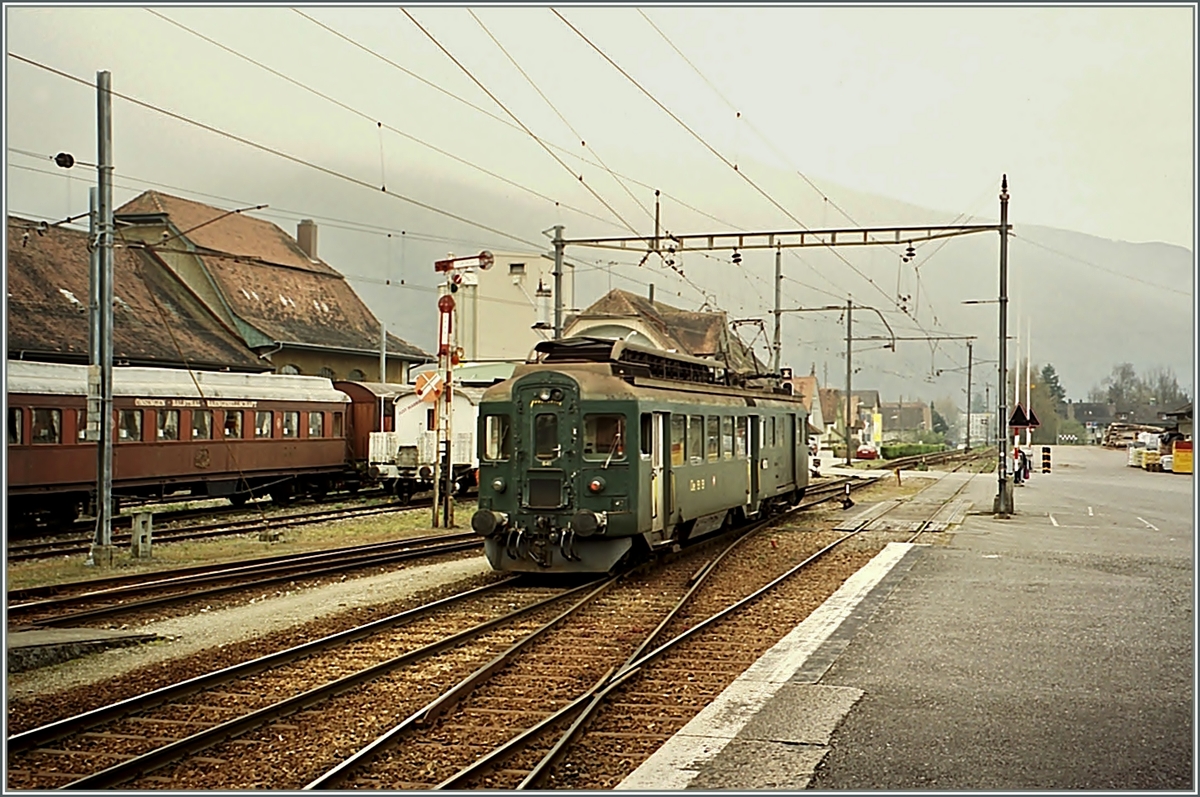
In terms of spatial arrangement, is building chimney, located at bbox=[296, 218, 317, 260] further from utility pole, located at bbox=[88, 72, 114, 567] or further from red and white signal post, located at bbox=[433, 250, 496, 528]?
utility pole, located at bbox=[88, 72, 114, 567]

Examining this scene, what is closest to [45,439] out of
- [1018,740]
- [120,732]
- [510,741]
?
[120,732]

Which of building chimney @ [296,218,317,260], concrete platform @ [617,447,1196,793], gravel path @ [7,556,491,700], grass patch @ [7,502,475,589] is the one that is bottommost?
grass patch @ [7,502,475,589]

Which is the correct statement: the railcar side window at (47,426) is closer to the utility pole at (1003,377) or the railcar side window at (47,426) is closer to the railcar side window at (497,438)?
the railcar side window at (497,438)

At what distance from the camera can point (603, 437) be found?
1403 cm

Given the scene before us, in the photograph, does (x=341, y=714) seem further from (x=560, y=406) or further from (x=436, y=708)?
(x=560, y=406)

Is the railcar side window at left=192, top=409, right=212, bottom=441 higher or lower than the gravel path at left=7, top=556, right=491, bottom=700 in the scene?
higher

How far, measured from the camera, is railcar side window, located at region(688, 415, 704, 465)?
15992 millimetres

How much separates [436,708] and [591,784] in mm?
1685

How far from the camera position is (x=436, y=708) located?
26.3 ft

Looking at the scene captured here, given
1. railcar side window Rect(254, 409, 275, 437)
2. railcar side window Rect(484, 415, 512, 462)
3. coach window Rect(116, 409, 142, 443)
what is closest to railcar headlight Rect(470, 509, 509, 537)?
railcar side window Rect(484, 415, 512, 462)

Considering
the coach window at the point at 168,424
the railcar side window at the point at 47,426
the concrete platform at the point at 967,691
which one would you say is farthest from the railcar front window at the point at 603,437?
the coach window at the point at 168,424

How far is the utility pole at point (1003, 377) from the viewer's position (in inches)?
960

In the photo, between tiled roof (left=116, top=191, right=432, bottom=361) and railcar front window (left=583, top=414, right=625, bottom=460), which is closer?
railcar front window (left=583, top=414, right=625, bottom=460)

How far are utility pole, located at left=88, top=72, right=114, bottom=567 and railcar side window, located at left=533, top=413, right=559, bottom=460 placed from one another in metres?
6.30
